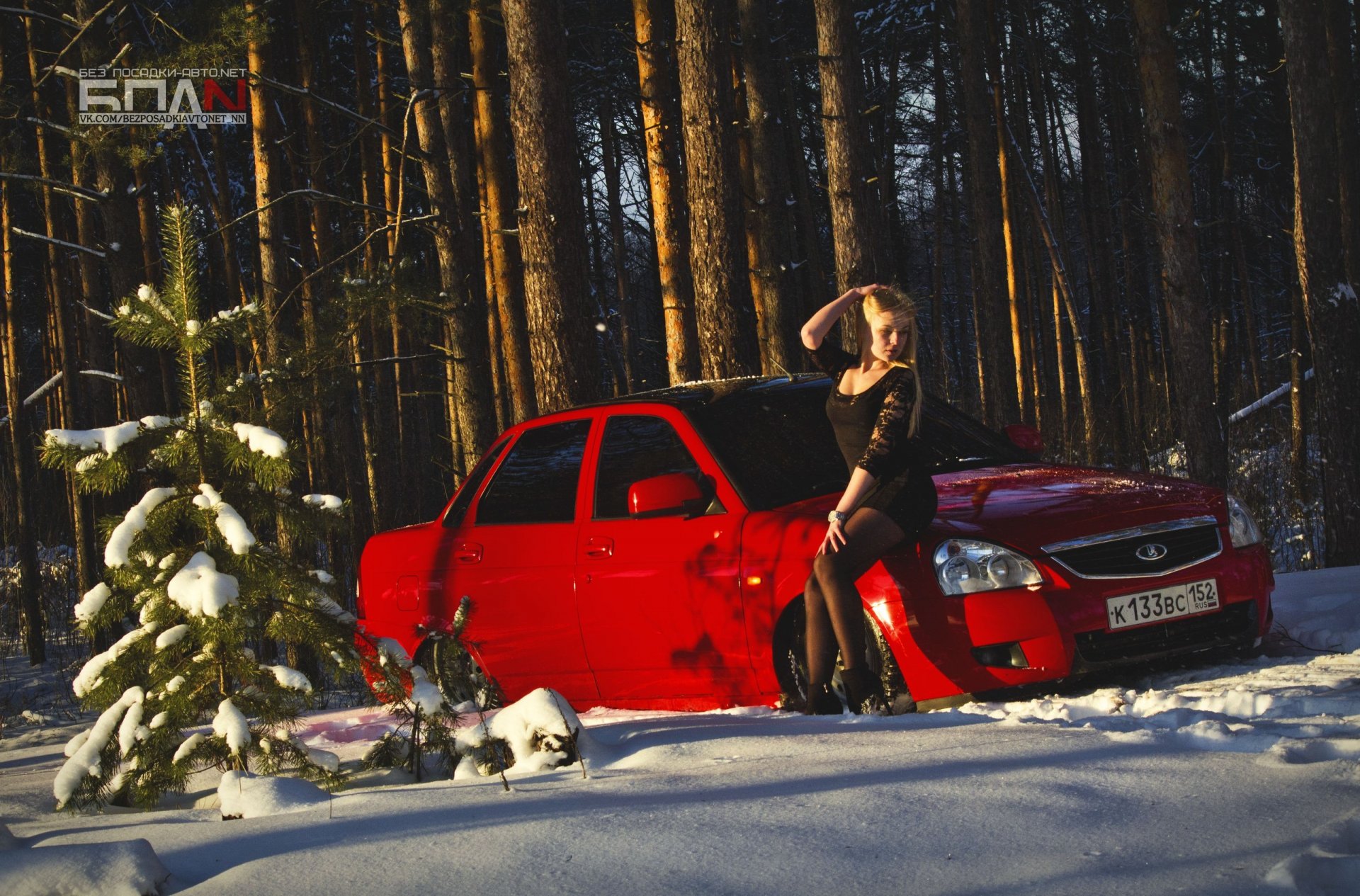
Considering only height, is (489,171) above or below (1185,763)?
above

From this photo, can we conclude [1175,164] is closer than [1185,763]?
No

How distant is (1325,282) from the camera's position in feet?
34.5

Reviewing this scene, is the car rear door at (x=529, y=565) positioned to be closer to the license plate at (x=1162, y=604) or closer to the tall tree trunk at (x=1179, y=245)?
the license plate at (x=1162, y=604)

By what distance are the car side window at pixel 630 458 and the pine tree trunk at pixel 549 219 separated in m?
3.24

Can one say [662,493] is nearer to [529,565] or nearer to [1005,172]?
[529,565]

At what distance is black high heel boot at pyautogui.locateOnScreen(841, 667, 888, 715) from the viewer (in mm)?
5184

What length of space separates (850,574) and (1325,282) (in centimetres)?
725

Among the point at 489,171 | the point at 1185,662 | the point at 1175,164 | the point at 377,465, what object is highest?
the point at 489,171

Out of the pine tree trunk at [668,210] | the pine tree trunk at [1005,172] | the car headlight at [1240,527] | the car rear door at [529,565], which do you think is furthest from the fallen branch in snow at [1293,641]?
the pine tree trunk at [1005,172]

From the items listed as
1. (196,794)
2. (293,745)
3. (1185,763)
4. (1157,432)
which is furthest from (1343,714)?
(1157,432)

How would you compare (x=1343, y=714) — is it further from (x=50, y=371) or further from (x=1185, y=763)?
(x=50, y=371)

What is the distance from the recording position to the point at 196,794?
5051 mm

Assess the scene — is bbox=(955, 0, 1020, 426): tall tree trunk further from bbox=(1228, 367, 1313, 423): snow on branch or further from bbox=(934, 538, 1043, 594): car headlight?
bbox=(934, 538, 1043, 594): car headlight

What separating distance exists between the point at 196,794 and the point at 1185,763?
3.60m
